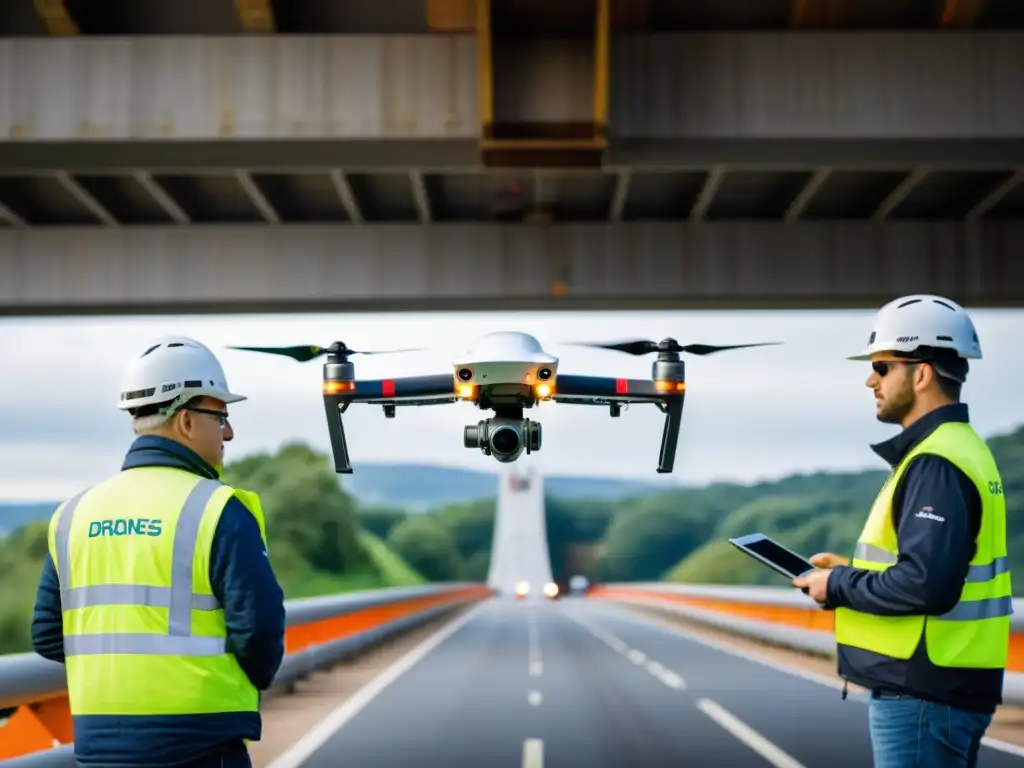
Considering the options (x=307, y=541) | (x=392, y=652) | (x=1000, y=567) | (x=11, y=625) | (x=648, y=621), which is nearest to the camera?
(x=1000, y=567)

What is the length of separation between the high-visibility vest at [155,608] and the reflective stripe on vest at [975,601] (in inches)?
81.8

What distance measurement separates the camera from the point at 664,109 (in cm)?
1525

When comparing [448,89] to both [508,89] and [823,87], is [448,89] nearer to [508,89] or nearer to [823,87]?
[508,89]

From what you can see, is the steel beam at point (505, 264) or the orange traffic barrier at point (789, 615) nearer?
the orange traffic barrier at point (789, 615)

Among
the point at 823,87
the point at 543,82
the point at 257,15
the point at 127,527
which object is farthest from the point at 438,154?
the point at 127,527

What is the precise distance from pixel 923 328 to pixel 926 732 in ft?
4.38

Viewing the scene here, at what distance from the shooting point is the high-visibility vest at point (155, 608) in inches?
186

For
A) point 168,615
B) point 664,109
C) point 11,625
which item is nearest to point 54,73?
point 664,109

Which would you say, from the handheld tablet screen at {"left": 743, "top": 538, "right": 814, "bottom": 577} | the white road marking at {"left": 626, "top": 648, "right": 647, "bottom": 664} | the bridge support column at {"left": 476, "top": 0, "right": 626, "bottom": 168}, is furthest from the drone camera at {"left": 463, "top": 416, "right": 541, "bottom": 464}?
the white road marking at {"left": 626, "top": 648, "right": 647, "bottom": 664}

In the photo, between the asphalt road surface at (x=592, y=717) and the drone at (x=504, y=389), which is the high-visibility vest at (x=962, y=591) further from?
the asphalt road surface at (x=592, y=717)

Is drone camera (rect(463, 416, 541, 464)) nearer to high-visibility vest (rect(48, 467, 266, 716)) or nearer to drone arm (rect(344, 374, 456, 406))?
drone arm (rect(344, 374, 456, 406))

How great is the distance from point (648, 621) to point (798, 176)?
2819 centimetres

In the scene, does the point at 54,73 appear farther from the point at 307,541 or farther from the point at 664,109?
the point at 307,541

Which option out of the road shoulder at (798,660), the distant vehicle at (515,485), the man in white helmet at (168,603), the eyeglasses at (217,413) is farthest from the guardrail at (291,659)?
the road shoulder at (798,660)
